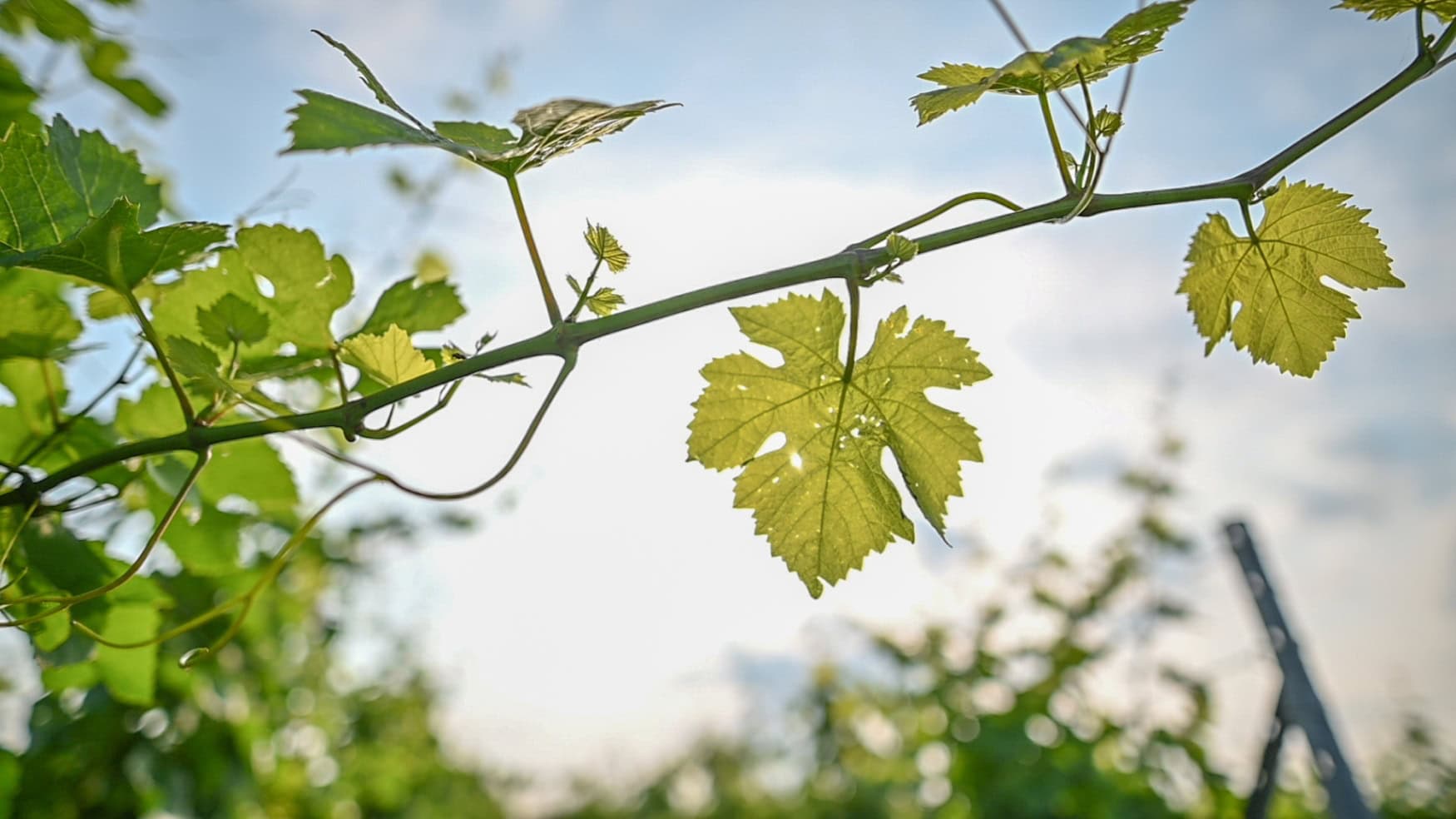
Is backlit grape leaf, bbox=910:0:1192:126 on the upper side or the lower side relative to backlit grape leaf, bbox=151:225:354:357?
lower

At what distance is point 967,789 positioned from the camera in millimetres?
3889

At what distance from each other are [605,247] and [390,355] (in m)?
0.18

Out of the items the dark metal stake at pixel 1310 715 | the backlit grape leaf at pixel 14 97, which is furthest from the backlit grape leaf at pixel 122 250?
the dark metal stake at pixel 1310 715

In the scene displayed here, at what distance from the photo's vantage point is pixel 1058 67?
64 centimetres

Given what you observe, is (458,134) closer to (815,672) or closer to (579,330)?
(579,330)

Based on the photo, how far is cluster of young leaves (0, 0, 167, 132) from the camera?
96 cm

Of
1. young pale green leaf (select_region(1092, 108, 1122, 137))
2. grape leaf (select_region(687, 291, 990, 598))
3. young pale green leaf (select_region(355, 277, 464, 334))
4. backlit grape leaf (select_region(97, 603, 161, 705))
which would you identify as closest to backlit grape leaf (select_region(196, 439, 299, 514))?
backlit grape leaf (select_region(97, 603, 161, 705))

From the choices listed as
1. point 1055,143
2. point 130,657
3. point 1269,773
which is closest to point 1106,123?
point 1055,143

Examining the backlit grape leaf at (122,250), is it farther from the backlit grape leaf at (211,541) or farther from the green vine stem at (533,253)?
the backlit grape leaf at (211,541)

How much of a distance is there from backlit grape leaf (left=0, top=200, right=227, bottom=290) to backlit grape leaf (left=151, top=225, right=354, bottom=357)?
11 centimetres

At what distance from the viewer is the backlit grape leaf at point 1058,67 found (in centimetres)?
66

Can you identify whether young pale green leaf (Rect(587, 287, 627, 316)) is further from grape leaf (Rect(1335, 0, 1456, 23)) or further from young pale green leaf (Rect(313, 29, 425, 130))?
grape leaf (Rect(1335, 0, 1456, 23))

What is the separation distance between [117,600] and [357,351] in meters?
0.61

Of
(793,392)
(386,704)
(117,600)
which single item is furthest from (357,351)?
(386,704)
